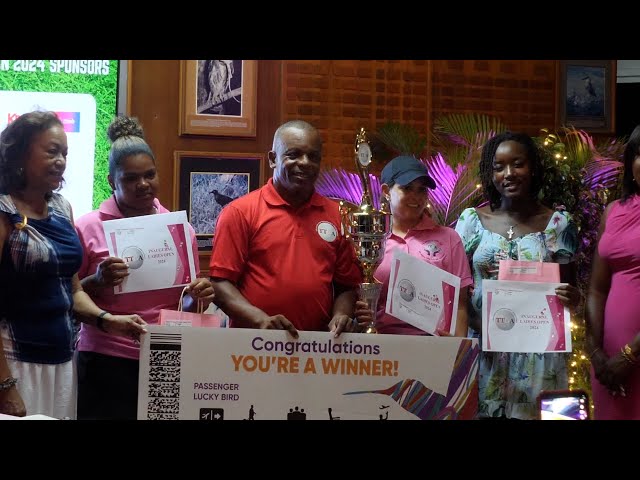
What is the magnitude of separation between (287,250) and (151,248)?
551 millimetres

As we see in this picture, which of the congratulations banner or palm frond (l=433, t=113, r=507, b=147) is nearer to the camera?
the congratulations banner

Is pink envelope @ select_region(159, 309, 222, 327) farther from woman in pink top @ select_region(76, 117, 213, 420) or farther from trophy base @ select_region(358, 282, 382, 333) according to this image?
trophy base @ select_region(358, 282, 382, 333)

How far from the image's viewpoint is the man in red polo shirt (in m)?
3.08

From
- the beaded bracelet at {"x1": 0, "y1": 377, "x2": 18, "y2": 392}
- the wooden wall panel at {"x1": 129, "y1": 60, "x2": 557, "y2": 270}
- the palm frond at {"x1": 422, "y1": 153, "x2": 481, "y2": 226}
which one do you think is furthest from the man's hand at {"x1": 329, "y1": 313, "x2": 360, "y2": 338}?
the wooden wall panel at {"x1": 129, "y1": 60, "x2": 557, "y2": 270}

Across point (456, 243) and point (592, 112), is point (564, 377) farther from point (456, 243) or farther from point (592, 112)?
point (592, 112)

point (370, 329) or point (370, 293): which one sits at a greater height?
point (370, 293)

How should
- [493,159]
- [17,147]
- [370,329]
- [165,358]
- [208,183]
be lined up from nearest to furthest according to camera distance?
[165,358], [17,147], [370,329], [493,159], [208,183]

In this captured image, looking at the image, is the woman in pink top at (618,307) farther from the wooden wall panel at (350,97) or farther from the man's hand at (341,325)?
the wooden wall panel at (350,97)

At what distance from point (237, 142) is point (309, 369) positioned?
2.87 meters

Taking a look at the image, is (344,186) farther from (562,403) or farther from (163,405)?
(163,405)

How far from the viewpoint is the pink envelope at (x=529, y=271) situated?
126 inches

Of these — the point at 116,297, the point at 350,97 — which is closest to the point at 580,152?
the point at 350,97

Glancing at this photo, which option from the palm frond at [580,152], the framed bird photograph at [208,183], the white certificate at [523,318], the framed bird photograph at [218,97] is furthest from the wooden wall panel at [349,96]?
the white certificate at [523,318]

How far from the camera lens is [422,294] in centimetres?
307
